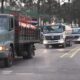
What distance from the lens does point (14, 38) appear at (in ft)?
71.2

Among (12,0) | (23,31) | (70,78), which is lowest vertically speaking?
(70,78)

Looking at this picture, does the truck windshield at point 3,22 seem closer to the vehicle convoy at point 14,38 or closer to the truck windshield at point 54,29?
the vehicle convoy at point 14,38

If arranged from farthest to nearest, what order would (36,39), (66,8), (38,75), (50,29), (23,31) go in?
(66,8) → (50,29) → (36,39) → (23,31) → (38,75)

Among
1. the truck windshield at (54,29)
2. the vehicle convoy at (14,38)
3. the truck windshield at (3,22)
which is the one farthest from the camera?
the truck windshield at (54,29)

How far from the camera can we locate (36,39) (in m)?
27.1

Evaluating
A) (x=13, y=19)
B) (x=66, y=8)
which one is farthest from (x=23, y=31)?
(x=66, y=8)

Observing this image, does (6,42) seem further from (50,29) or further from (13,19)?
(50,29)

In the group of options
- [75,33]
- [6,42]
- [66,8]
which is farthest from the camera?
[66,8]

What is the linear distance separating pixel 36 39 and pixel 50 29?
46.5ft

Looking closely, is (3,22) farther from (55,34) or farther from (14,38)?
(55,34)

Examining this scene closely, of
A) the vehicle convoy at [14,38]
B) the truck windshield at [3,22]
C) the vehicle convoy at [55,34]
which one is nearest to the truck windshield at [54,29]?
the vehicle convoy at [55,34]

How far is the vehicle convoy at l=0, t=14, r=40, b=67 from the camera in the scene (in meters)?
19.6

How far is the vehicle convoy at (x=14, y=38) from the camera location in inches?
773

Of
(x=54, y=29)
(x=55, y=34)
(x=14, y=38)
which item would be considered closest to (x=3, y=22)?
(x=14, y=38)
